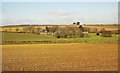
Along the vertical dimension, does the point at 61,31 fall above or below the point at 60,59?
above

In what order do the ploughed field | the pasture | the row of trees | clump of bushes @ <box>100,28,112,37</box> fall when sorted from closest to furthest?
the ploughed field
the pasture
clump of bushes @ <box>100,28,112,37</box>
the row of trees

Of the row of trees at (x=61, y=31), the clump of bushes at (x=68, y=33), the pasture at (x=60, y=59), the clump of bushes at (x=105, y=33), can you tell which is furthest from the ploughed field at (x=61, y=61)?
the row of trees at (x=61, y=31)

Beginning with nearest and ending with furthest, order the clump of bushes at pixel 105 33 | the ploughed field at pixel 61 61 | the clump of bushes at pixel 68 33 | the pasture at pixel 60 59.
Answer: the ploughed field at pixel 61 61 → the pasture at pixel 60 59 → the clump of bushes at pixel 105 33 → the clump of bushes at pixel 68 33

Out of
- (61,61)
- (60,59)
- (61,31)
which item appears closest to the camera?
(61,61)

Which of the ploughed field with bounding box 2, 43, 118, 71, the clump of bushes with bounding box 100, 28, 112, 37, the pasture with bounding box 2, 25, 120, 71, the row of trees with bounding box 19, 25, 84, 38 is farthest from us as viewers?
the row of trees with bounding box 19, 25, 84, 38

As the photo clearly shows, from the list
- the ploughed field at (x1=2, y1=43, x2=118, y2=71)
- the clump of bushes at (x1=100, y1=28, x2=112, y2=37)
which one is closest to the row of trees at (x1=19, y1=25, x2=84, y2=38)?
the clump of bushes at (x1=100, y1=28, x2=112, y2=37)

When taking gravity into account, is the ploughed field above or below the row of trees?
below

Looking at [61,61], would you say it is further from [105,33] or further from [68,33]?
[68,33]

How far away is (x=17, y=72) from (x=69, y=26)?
201 feet

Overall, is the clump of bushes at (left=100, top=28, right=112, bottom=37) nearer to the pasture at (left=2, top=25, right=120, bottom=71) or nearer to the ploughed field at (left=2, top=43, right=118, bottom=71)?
the pasture at (left=2, top=25, right=120, bottom=71)

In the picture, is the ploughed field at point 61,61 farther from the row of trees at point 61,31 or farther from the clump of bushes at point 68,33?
the row of trees at point 61,31

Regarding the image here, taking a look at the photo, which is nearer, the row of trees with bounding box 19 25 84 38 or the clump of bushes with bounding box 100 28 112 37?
the clump of bushes with bounding box 100 28 112 37

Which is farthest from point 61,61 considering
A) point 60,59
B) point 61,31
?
point 61,31

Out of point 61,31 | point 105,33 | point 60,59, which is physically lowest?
point 60,59
